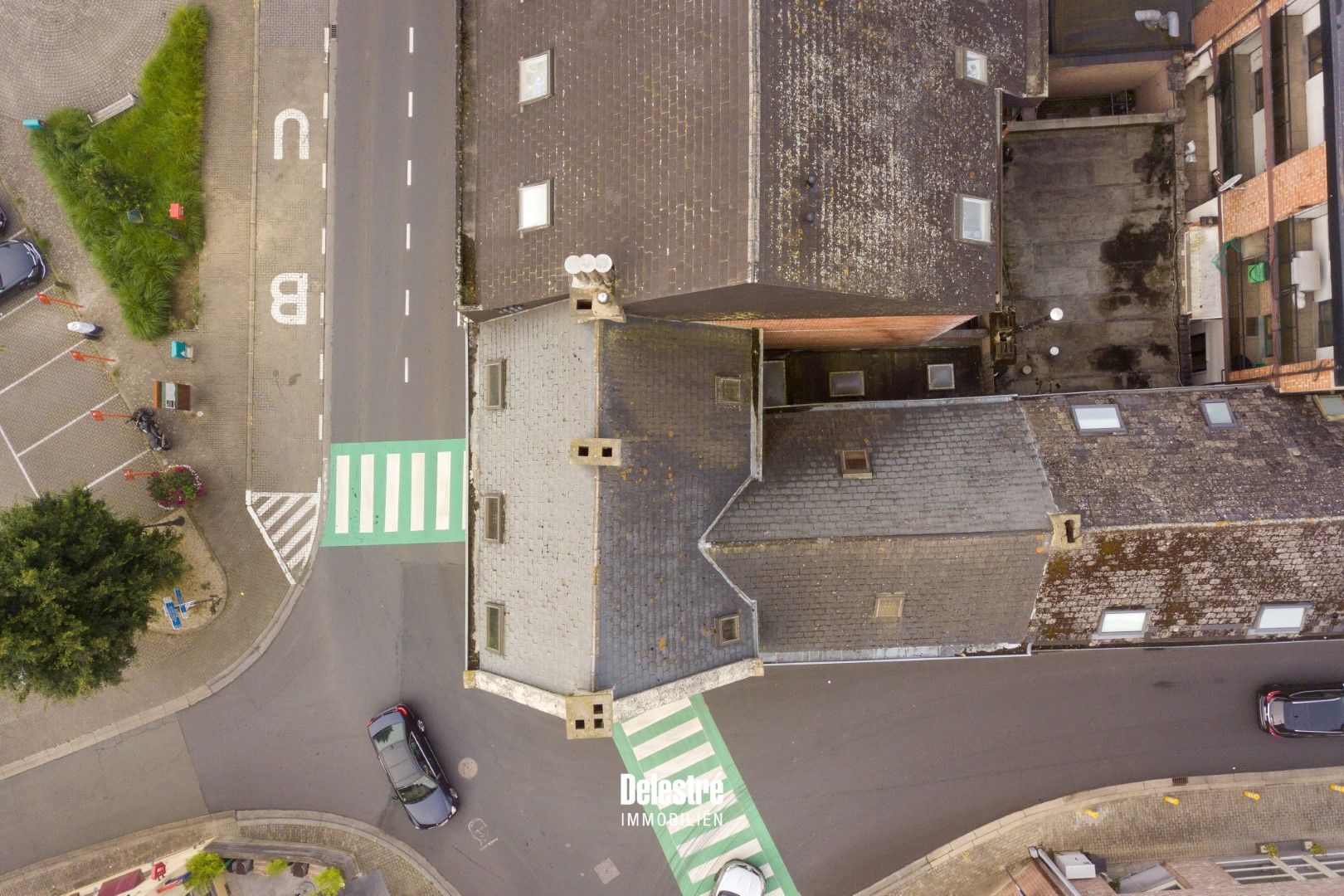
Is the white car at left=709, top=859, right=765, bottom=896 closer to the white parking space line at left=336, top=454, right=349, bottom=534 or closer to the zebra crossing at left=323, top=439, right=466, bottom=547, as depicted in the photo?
the zebra crossing at left=323, top=439, right=466, bottom=547

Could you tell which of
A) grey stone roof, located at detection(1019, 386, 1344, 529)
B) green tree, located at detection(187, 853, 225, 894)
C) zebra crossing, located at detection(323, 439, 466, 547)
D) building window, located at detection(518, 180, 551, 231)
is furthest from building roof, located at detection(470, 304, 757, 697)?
green tree, located at detection(187, 853, 225, 894)

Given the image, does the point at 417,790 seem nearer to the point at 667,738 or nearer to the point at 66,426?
the point at 667,738

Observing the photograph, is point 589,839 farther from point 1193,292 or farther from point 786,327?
point 1193,292

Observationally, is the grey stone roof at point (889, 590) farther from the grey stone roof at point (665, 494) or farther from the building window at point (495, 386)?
the building window at point (495, 386)

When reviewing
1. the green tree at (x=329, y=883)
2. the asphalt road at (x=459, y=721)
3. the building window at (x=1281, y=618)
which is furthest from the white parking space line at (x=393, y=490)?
the building window at (x=1281, y=618)

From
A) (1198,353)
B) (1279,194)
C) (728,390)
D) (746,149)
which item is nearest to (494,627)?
(728,390)
